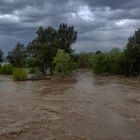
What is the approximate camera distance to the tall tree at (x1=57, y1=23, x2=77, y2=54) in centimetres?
7994

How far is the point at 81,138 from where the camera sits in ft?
46.9

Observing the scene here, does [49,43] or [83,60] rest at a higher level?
[49,43]

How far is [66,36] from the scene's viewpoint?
8181cm

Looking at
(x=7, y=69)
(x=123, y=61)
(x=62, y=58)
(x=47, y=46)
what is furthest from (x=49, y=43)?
(x=123, y=61)

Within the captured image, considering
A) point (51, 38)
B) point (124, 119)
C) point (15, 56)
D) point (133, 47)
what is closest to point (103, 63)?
point (133, 47)

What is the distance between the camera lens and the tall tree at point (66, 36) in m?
79.9

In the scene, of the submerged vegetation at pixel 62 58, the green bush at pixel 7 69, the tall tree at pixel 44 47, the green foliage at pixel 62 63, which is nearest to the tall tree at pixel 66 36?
the submerged vegetation at pixel 62 58

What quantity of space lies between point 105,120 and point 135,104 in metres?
7.00

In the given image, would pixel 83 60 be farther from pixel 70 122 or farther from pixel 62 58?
pixel 70 122

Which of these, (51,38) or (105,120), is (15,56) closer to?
(51,38)

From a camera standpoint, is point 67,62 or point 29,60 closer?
point 67,62

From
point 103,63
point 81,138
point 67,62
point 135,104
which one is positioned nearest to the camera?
point 81,138

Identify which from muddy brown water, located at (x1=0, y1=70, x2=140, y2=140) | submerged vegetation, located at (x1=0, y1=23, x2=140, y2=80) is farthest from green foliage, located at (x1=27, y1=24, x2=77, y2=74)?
muddy brown water, located at (x1=0, y1=70, x2=140, y2=140)

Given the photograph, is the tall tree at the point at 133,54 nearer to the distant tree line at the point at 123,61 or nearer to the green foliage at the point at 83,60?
the distant tree line at the point at 123,61
